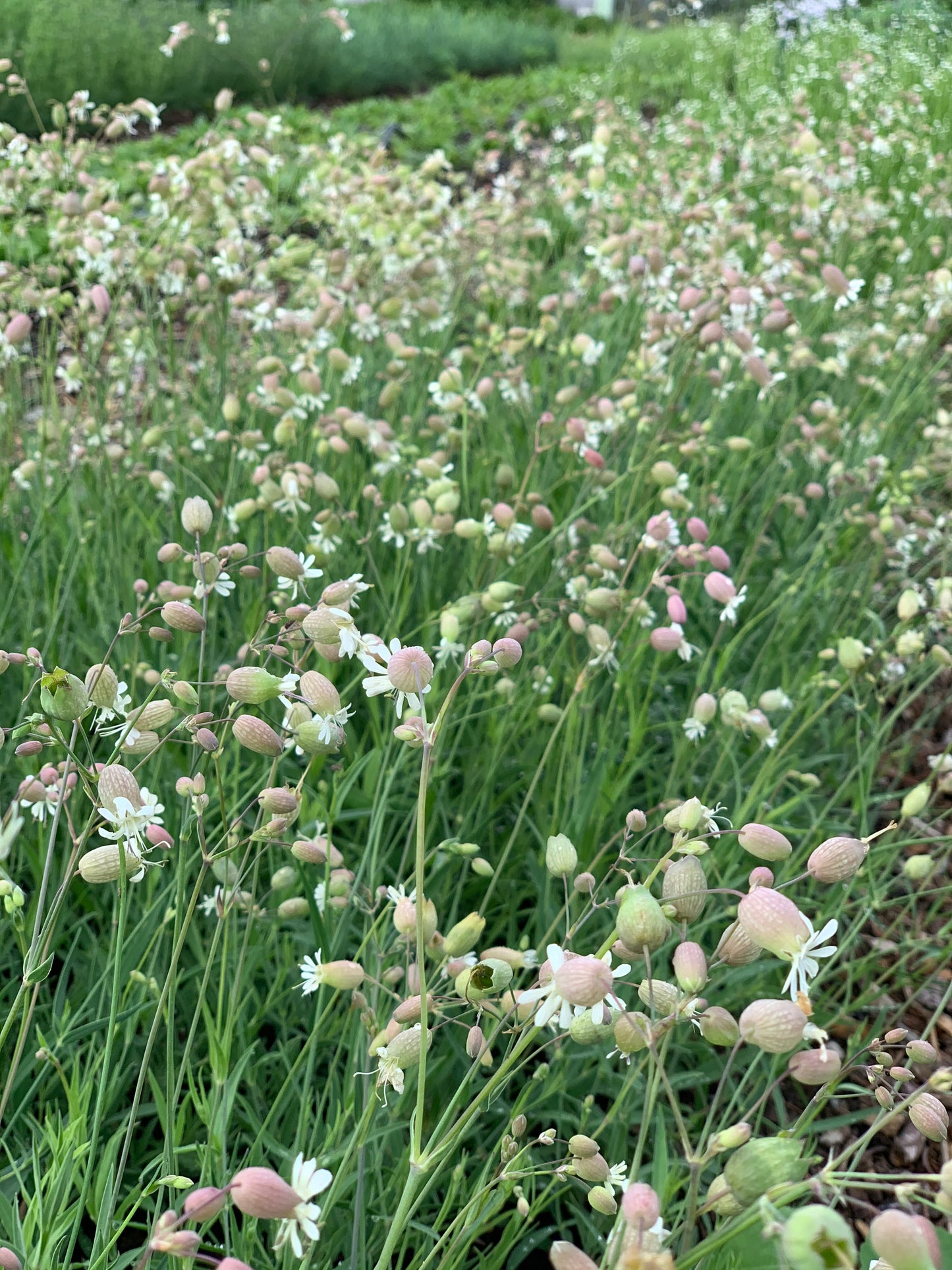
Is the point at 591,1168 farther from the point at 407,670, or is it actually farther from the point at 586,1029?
the point at 407,670

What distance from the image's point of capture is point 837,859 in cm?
79

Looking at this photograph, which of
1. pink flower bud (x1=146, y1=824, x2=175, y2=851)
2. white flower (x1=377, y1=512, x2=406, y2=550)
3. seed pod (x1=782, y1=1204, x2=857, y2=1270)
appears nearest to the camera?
seed pod (x1=782, y1=1204, x2=857, y2=1270)

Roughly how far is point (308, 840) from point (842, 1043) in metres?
1.35

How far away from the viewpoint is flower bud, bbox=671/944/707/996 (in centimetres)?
73

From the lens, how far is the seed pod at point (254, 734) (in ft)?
3.20

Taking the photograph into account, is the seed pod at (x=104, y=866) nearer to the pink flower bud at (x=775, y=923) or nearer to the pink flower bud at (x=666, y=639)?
the pink flower bud at (x=775, y=923)

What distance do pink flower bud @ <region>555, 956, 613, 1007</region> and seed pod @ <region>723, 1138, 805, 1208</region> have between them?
12 centimetres

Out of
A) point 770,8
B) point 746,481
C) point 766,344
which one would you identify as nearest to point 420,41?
point 770,8

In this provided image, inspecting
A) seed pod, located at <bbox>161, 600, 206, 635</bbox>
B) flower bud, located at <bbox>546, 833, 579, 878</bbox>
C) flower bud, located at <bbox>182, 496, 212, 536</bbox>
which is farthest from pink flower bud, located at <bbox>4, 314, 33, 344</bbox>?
flower bud, located at <bbox>546, 833, 579, 878</bbox>

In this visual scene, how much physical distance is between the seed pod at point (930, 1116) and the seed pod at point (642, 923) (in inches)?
10.3

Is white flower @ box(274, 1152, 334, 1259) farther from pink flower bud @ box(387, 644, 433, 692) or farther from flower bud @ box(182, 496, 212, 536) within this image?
flower bud @ box(182, 496, 212, 536)

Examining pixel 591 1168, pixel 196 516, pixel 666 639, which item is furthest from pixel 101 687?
pixel 666 639

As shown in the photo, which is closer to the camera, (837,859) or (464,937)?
(837,859)

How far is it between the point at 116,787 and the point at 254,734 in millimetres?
150
